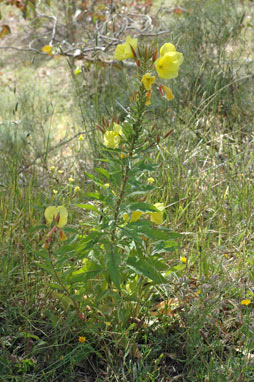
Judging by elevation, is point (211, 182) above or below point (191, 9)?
below

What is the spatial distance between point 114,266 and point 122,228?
125 mm

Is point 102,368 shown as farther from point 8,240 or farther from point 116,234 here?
point 8,240

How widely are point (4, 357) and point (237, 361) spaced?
803mm

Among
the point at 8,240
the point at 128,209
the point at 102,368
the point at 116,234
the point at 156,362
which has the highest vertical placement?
the point at 128,209

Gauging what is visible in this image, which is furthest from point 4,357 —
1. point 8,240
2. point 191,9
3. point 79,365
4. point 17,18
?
point 17,18

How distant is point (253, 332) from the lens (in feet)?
4.60

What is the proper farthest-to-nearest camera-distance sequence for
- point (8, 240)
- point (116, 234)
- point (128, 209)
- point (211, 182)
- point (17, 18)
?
point (17, 18) → point (211, 182) → point (8, 240) → point (116, 234) → point (128, 209)

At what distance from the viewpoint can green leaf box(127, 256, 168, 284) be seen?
137cm

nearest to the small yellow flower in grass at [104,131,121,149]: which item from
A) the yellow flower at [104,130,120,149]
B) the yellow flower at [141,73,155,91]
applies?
the yellow flower at [104,130,120,149]

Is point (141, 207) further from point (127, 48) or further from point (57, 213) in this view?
point (127, 48)

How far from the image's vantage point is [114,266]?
134 centimetres

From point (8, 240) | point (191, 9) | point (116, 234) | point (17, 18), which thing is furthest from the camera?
point (17, 18)

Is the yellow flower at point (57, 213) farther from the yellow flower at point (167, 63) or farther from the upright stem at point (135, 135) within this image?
the yellow flower at point (167, 63)

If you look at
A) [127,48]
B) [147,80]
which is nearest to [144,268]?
[147,80]
